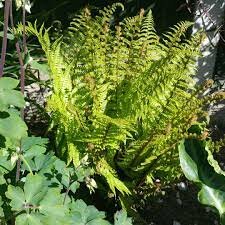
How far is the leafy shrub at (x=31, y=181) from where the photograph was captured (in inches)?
74.9

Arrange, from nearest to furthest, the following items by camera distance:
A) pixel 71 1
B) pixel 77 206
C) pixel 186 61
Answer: pixel 77 206
pixel 186 61
pixel 71 1

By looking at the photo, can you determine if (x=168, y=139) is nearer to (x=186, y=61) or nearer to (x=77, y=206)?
(x=186, y=61)

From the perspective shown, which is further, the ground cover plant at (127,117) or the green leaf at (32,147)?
the ground cover plant at (127,117)

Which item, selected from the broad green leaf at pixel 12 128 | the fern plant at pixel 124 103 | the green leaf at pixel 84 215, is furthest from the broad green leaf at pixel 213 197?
the broad green leaf at pixel 12 128

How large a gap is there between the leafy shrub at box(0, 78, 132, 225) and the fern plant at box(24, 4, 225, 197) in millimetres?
351

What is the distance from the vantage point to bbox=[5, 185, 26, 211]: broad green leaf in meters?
1.92

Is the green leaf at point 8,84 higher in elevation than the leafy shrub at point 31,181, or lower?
higher

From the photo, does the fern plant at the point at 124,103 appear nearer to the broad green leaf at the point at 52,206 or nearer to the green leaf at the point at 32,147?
the green leaf at the point at 32,147

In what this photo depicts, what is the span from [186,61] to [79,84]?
60cm

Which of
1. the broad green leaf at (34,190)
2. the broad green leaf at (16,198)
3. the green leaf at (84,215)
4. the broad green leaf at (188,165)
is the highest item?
A: the broad green leaf at (188,165)

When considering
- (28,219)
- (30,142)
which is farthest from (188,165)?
(28,219)

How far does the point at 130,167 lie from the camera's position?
3.00 m

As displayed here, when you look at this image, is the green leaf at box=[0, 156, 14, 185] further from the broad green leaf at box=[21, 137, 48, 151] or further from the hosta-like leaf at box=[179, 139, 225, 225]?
the hosta-like leaf at box=[179, 139, 225, 225]

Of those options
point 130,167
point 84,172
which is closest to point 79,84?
point 130,167
